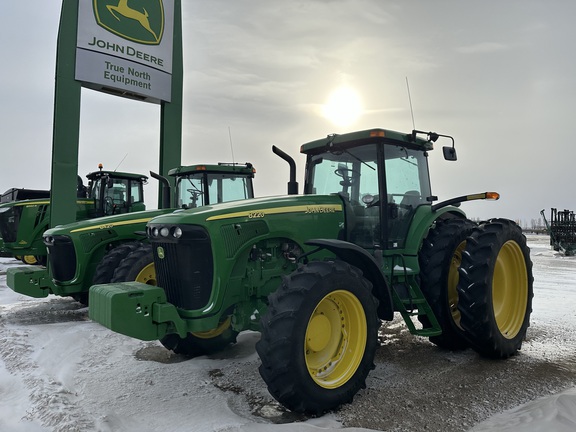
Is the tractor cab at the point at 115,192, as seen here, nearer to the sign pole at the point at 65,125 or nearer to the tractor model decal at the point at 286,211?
the sign pole at the point at 65,125

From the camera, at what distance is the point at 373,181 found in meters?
4.71

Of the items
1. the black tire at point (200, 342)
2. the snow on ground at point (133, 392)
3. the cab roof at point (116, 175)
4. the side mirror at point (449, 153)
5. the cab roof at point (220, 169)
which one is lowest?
the snow on ground at point (133, 392)

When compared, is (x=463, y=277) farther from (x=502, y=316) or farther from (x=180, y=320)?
(x=180, y=320)

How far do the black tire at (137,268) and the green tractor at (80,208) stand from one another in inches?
181

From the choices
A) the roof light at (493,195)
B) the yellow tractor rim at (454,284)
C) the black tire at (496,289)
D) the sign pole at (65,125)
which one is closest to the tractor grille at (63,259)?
the sign pole at (65,125)

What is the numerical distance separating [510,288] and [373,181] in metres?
2.14

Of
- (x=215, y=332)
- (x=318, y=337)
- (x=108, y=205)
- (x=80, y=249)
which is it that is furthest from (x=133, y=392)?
(x=108, y=205)

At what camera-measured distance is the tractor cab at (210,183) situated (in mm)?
7652

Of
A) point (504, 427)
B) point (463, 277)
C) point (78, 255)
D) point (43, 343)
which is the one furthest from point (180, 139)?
point (504, 427)

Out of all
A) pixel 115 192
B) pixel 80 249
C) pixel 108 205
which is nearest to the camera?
pixel 80 249

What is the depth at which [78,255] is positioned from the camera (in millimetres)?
7109

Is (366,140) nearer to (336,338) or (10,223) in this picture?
(336,338)

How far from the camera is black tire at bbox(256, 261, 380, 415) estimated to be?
317 centimetres

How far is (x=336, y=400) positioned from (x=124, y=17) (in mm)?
11234
